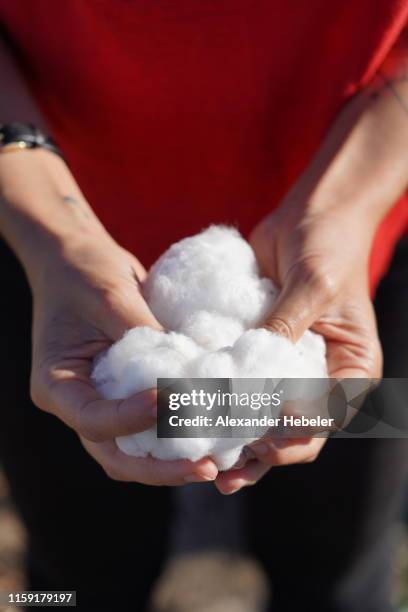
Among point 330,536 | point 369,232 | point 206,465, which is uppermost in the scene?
point 369,232

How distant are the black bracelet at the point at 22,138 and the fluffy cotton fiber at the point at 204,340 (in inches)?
10.4

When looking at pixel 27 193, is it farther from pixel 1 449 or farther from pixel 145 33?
pixel 1 449

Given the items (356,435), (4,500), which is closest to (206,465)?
(356,435)

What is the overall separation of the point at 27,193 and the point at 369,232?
0.49m

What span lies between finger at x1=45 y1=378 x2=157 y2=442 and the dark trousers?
0.98ft

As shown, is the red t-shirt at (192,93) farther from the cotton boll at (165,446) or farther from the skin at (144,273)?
the cotton boll at (165,446)

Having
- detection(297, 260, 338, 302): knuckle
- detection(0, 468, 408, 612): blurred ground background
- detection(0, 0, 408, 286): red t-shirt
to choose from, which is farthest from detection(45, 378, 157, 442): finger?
detection(0, 468, 408, 612): blurred ground background

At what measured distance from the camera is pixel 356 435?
114 centimetres

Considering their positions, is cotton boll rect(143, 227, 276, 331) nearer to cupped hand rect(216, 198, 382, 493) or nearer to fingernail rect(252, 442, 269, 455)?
cupped hand rect(216, 198, 382, 493)

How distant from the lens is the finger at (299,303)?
0.90 metres

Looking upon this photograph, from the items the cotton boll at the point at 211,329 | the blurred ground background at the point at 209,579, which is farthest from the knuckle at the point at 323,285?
the blurred ground background at the point at 209,579

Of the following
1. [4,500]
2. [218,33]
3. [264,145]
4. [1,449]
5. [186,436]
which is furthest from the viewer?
[4,500]

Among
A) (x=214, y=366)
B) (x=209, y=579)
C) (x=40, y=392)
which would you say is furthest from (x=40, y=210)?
(x=209, y=579)

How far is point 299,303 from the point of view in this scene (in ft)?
3.00
